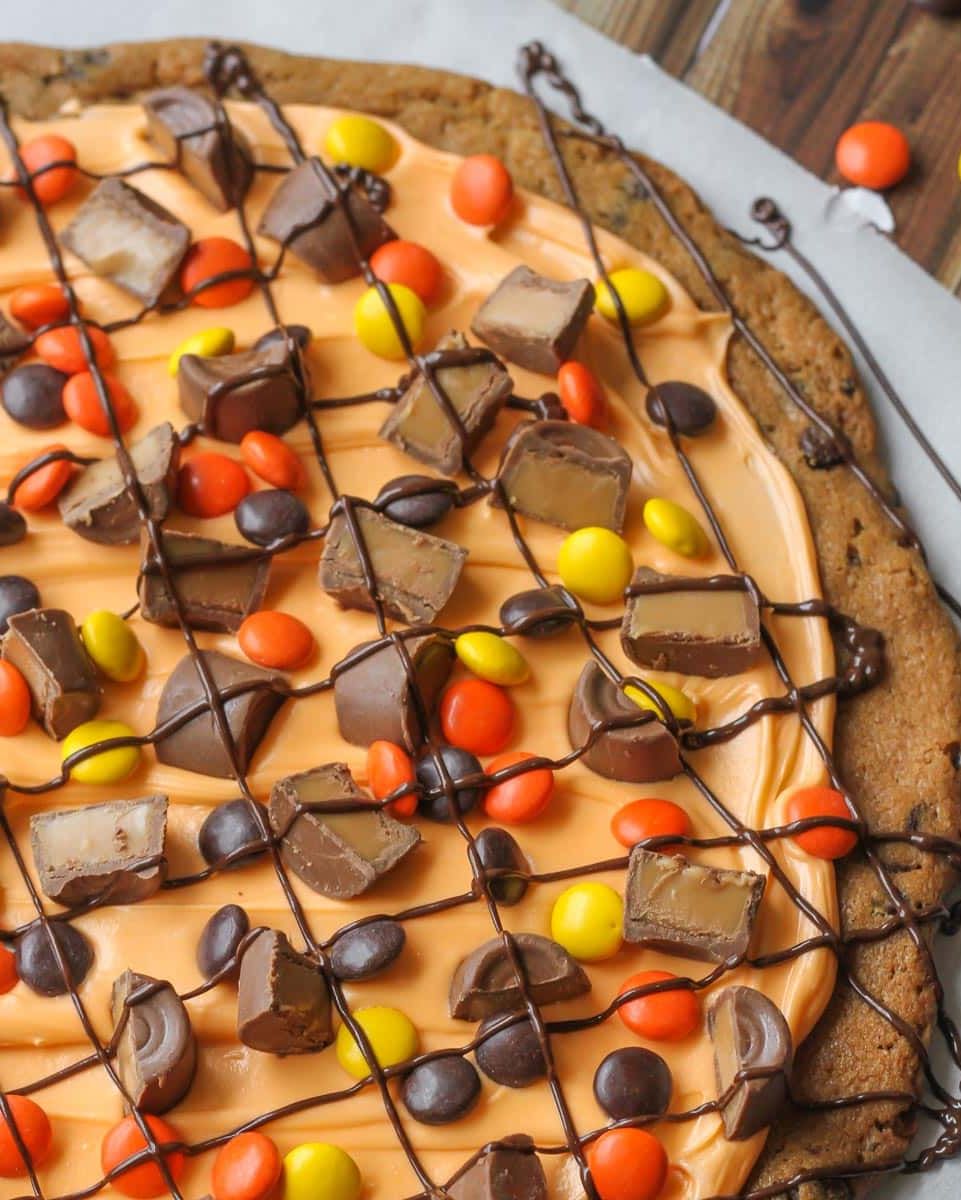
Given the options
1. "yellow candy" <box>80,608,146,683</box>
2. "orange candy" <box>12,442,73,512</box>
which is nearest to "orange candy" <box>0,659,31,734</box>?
"yellow candy" <box>80,608,146,683</box>

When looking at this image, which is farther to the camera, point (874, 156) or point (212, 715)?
point (874, 156)

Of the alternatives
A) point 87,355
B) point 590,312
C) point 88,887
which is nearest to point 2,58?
point 87,355

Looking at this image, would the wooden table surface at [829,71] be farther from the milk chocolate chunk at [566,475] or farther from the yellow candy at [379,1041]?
the yellow candy at [379,1041]

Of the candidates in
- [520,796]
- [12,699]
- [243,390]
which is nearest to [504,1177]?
[520,796]

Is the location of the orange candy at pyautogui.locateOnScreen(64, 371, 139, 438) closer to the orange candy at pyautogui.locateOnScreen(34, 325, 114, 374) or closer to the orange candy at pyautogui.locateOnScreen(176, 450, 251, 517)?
the orange candy at pyautogui.locateOnScreen(34, 325, 114, 374)

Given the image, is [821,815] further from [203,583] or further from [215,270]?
[215,270]

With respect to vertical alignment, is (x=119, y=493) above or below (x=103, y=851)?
above

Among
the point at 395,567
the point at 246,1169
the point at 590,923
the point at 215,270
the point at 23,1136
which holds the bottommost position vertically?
the point at 23,1136
